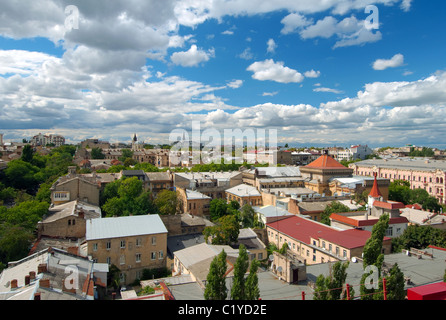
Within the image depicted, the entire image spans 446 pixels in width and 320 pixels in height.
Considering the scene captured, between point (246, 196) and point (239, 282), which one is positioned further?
point (246, 196)

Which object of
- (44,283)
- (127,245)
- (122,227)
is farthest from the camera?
(122,227)

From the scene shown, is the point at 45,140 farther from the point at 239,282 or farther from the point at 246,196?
the point at 239,282

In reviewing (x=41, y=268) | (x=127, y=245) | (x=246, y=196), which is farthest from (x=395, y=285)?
(x=246, y=196)

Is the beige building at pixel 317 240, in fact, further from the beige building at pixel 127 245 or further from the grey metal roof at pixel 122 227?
the grey metal roof at pixel 122 227

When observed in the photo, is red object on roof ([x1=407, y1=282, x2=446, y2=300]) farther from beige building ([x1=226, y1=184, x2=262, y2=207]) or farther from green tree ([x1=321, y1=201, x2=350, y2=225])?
beige building ([x1=226, y1=184, x2=262, y2=207])

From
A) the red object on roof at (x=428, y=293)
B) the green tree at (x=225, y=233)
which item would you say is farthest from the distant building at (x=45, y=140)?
the red object on roof at (x=428, y=293)
